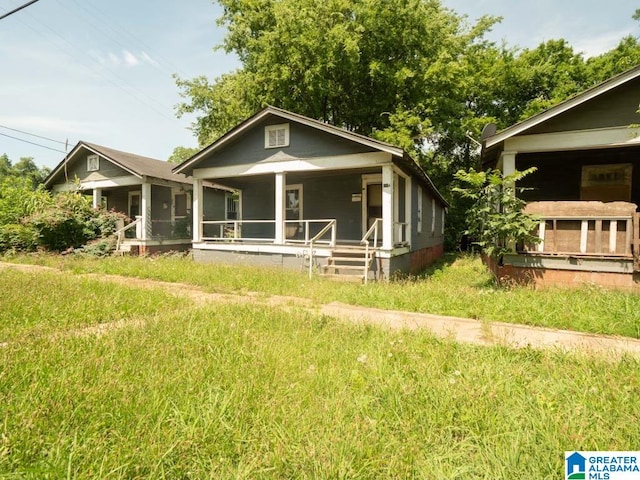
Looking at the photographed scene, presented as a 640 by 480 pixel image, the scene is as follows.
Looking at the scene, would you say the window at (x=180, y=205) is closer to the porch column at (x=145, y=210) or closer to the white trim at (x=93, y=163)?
the porch column at (x=145, y=210)

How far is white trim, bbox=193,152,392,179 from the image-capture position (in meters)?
10.2

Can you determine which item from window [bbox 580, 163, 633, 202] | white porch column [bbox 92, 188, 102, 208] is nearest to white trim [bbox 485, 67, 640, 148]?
window [bbox 580, 163, 633, 202]

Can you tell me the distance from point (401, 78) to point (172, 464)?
23.1 meters

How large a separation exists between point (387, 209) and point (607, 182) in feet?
22.1

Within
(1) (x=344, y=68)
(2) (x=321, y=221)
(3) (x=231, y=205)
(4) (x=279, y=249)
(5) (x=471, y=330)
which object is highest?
(1) (x=344, y=68)

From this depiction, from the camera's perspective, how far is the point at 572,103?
7.58 metres

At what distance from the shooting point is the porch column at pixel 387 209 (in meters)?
9.71

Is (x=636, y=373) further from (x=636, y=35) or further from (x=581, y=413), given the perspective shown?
(x=636, y=35)

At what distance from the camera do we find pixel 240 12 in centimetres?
2445

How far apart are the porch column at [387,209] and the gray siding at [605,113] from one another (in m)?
3.98

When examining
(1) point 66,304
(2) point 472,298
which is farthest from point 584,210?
(1) point 66,304

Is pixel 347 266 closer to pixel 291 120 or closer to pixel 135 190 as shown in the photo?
pixel 291 120

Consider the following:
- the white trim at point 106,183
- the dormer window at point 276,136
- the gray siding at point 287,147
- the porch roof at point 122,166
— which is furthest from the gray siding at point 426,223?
the white trim at point 106,183

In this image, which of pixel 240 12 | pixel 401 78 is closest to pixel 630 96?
pixel 401 78
